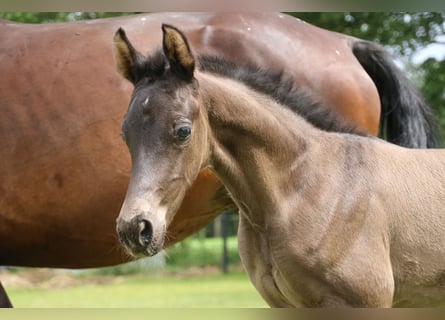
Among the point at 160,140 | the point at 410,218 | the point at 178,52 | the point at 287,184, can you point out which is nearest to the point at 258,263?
the point at 287,184

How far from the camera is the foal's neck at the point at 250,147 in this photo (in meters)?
3.51

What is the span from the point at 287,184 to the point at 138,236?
0.90 meters

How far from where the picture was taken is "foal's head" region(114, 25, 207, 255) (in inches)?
121

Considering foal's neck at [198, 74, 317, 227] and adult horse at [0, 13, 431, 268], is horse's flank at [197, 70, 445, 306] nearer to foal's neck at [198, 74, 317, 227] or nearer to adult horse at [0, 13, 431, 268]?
foal's neck at [198, 74, 317, 227]

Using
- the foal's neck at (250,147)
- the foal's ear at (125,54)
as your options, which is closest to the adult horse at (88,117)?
the foal's neck at (250,147)

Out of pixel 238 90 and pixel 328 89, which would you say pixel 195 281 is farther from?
pixel 238 90

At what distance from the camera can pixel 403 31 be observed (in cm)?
1407

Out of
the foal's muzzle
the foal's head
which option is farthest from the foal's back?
the foal's muzzle

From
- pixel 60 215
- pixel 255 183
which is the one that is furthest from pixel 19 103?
pixel 255 183

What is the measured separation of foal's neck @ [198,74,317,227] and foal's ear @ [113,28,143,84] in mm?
328

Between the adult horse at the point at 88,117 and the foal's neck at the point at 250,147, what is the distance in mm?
820

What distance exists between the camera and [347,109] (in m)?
4.95

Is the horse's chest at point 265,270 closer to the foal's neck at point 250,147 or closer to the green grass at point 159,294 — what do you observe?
the foal's neck at point 250,147

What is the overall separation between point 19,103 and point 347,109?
2.12m
